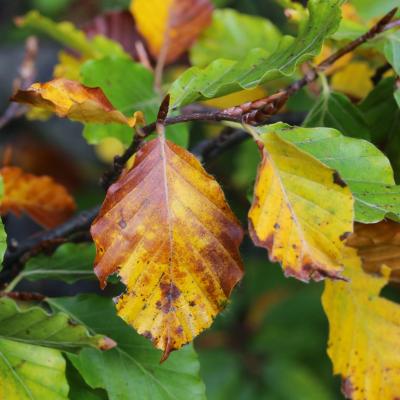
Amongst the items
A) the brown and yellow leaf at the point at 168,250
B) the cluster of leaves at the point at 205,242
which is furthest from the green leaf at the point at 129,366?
the brown and yellow leaf at the point at 168,250

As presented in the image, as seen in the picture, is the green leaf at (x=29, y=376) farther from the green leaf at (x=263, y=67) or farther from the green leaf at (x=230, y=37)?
the green leaf at (x=230, y=37)

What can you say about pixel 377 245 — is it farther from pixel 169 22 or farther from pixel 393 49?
pixel 169 22

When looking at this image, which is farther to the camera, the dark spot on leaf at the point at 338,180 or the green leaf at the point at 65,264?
the green leaf at the point at 65,264

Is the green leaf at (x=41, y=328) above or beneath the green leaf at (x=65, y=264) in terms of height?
above

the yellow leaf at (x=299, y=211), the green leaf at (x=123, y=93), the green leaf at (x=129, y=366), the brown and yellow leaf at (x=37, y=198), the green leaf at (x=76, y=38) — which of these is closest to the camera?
the yellow leaf at (x=299, y=211)

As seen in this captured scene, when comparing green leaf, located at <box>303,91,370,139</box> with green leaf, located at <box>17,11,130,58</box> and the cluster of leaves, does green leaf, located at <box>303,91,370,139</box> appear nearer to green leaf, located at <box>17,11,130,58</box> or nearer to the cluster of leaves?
the cluster of leaves

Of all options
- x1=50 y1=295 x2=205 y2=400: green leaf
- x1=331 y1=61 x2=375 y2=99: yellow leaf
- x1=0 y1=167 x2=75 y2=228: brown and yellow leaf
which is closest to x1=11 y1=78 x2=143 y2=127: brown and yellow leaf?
x1=50 y1=295 x2=205 y2=400: green leaf

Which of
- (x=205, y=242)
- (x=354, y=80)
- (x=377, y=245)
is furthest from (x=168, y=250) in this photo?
(x=354, y=80)
